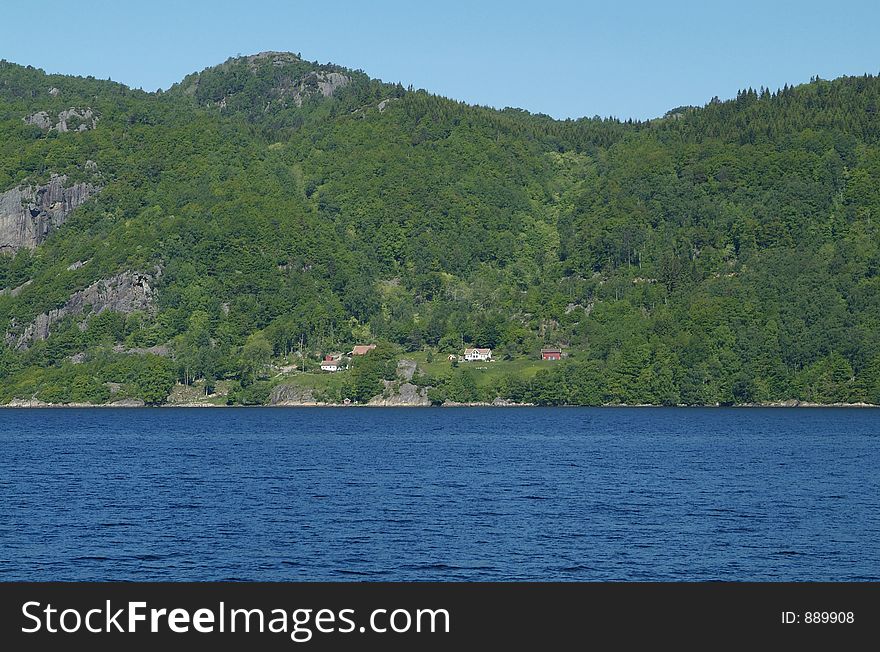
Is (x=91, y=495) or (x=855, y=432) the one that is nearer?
(x=91, y=495)

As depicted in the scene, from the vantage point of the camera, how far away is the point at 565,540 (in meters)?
74.1

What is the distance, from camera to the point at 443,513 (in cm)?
8656

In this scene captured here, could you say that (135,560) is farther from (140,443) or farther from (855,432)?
(855,432)

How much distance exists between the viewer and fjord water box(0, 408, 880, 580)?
65812 millimetres

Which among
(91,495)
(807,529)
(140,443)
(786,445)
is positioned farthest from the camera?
(140,443)

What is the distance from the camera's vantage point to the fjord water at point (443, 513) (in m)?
65.8
